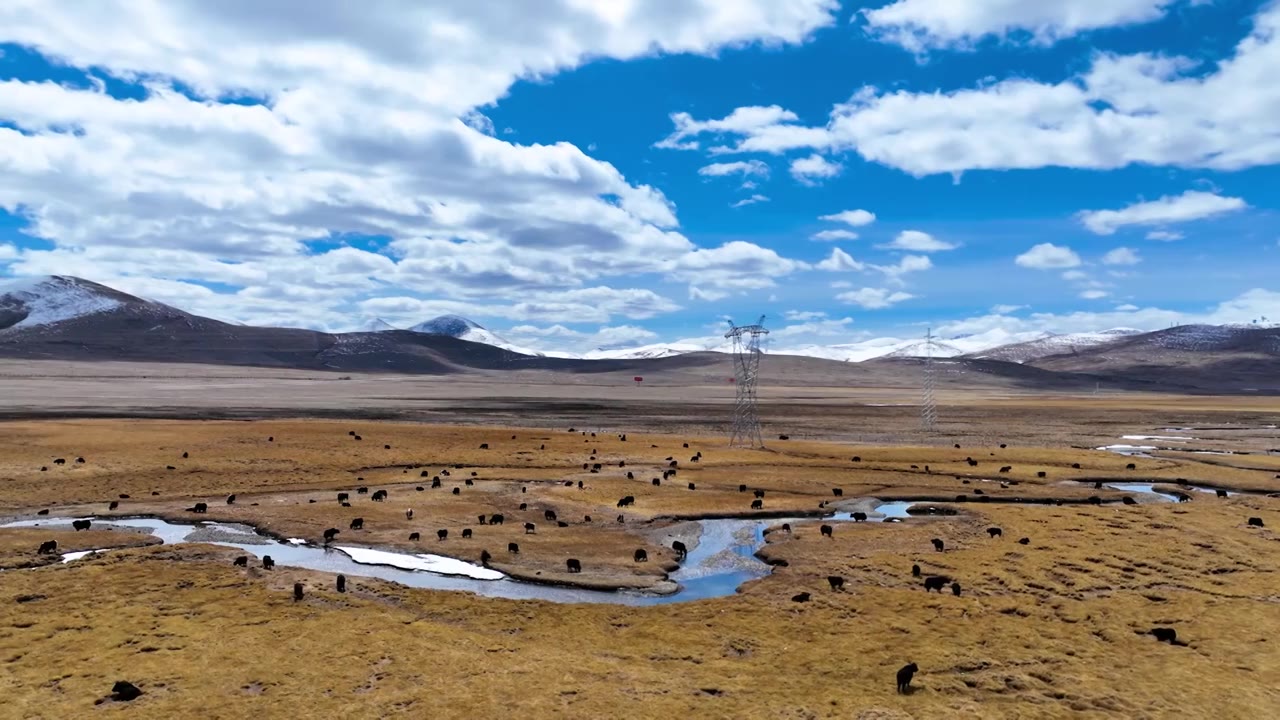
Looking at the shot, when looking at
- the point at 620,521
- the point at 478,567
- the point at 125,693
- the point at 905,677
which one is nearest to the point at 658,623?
the point at 905,677

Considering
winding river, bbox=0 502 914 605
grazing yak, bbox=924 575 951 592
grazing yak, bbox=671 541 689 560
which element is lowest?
winding river, bbox=0 502 914 605

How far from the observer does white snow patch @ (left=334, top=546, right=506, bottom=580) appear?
26.1 m

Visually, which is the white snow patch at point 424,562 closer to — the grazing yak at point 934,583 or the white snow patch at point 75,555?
the white snow patch at point 75,555

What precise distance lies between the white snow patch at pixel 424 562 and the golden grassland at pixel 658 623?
0.74 metres

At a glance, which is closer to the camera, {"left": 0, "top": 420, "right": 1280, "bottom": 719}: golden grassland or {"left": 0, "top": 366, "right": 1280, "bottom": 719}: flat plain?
{"left": 0, "top": 420, "right": 1280, "bottom": 719}: golden grassland

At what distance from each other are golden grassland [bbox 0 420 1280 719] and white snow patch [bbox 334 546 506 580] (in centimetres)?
74

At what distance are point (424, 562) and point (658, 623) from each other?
1027 centimetres

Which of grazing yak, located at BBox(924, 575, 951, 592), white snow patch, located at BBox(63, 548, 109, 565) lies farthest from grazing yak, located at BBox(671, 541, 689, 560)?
white snow patch, located at BBox(63, 548, 109, 565)

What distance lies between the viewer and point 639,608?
874 inches

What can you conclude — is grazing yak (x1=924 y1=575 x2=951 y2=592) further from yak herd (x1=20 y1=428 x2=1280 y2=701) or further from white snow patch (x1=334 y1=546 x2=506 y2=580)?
A: white snow patch (x1=334 y1=546 x2=506 y2=580)

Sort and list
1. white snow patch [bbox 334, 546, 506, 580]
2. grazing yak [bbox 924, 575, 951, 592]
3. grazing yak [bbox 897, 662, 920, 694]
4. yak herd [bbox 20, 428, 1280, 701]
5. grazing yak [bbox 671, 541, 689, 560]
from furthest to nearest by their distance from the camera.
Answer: grazing yak [bbox 671, 541, 689, 560]
white snow patch [bbox 334, 546, 506, 580]
grazing yak [bbox 924, 575, 951, 592]
yak herd [bbox 20, 428, 1280, 701]
grazing yak [bbox 897, 662, 920, 694]

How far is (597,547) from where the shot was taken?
29812mm

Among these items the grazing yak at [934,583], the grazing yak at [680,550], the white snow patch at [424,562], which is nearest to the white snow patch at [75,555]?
the white snow patch at [424,562]

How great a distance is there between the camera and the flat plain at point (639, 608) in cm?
1633
